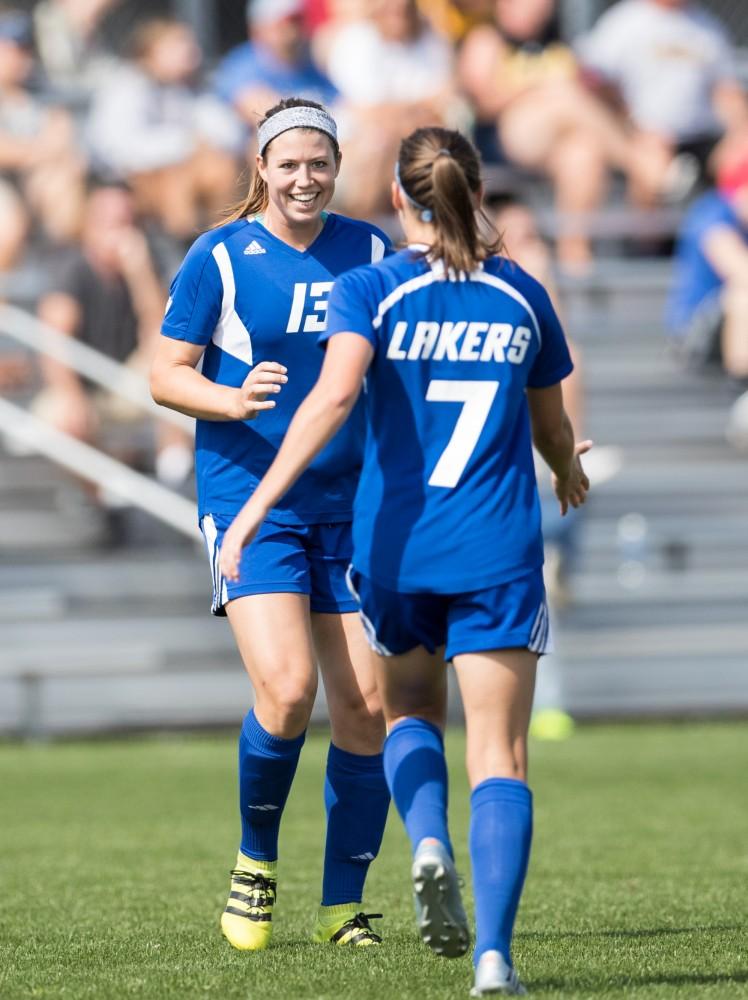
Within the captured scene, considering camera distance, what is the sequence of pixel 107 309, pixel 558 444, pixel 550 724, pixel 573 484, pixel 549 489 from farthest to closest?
pixel 107 309, pixel 549 489, pixel 550 724, pixel 573 484, pixel 558 444

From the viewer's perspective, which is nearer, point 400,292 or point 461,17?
point 400,292

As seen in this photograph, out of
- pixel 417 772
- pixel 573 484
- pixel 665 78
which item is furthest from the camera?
pixel 665 78

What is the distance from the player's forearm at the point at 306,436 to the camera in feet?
13.0

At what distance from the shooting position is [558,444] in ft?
14.5

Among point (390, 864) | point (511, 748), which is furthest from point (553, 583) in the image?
point (511, 748)

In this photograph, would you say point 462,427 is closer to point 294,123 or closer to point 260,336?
point 260,336

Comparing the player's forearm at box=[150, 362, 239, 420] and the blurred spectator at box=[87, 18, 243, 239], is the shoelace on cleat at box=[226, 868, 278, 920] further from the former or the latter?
the blurred spectator at box=[87, 18, 243, 239]

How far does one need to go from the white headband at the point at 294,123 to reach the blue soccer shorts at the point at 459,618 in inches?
54.9

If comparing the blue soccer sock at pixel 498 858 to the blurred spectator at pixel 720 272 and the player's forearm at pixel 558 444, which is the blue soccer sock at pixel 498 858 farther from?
the blurred spectator at pixel 720 272

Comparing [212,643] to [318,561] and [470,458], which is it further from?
[470,458]

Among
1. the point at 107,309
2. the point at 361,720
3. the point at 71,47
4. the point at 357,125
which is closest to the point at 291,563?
the point at 361,720

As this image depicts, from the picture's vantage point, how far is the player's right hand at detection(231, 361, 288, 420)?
4465 mm

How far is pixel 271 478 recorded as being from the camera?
13.1 feet

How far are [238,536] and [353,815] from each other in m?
1.41
